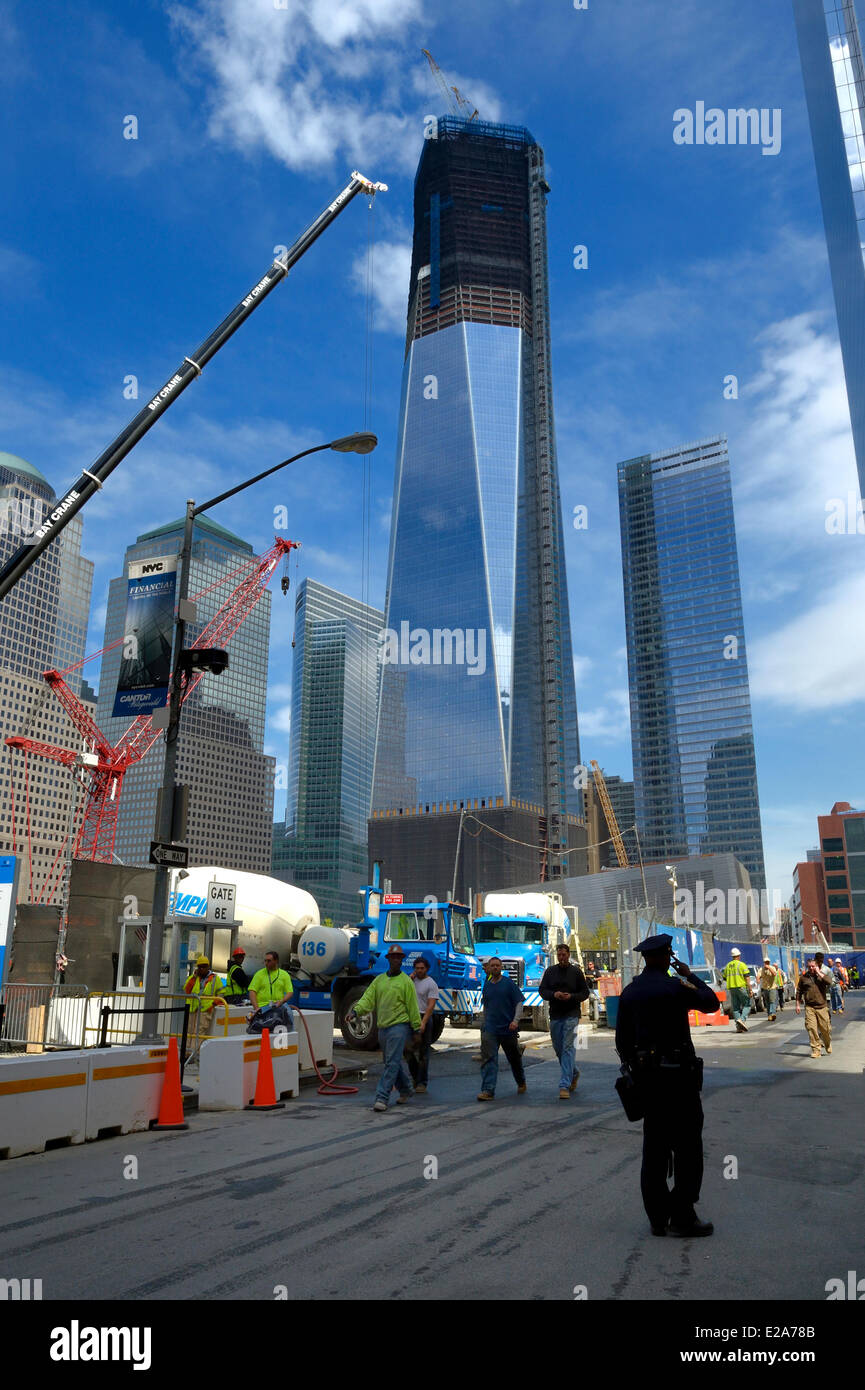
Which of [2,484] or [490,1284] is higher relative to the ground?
[2,484]

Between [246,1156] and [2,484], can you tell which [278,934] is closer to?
[246,1156]

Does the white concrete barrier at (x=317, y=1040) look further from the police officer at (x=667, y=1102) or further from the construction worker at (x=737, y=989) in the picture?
the construction worker at (x=737, y=989)

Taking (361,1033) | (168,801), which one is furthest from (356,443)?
(361,1033)

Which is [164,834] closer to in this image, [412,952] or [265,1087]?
[265,1087]

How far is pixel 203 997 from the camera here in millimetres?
14508

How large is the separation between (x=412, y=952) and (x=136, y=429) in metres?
13.2

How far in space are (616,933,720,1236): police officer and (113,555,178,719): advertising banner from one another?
8.58 meters

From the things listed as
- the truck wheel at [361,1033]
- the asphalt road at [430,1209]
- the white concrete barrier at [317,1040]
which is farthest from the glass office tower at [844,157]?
the asphalt road at [430,1209]

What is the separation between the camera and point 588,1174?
751 cm

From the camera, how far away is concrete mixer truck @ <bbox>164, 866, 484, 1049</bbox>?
1927 centimetres

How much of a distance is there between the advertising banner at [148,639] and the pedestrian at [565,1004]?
6.36 metres

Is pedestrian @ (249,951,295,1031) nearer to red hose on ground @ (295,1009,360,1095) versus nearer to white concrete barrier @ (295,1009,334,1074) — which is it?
red hose on ground @ (295,1009,360,1095)
